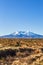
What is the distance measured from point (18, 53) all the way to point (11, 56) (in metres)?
1.72

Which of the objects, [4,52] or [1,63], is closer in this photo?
[1,63]

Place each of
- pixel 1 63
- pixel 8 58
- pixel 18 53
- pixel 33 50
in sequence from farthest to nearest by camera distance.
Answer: pixel 33 50, pixel 18 53, pixel 8 58, pixel 1 63

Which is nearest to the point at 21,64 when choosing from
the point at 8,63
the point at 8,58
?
the point at 8,63

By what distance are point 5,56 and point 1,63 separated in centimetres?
410

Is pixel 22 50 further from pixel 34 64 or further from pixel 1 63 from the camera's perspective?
pixel 34 64

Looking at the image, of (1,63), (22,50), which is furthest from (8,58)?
(22,50)

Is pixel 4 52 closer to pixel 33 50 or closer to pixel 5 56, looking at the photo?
pixel 5 56

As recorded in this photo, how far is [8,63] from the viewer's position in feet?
96.8

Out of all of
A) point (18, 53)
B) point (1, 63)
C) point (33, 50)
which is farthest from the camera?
point (33, 50)

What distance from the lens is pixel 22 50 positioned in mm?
37469

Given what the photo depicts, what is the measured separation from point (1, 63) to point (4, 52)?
5049mm

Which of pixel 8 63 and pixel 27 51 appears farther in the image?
pixel 27 51

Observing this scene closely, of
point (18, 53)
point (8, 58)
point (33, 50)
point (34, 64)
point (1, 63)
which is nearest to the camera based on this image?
point (34, 64)

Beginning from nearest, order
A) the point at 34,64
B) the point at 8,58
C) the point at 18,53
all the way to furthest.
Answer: the point at 34,64
the point at 8,58
the point at 18,53
